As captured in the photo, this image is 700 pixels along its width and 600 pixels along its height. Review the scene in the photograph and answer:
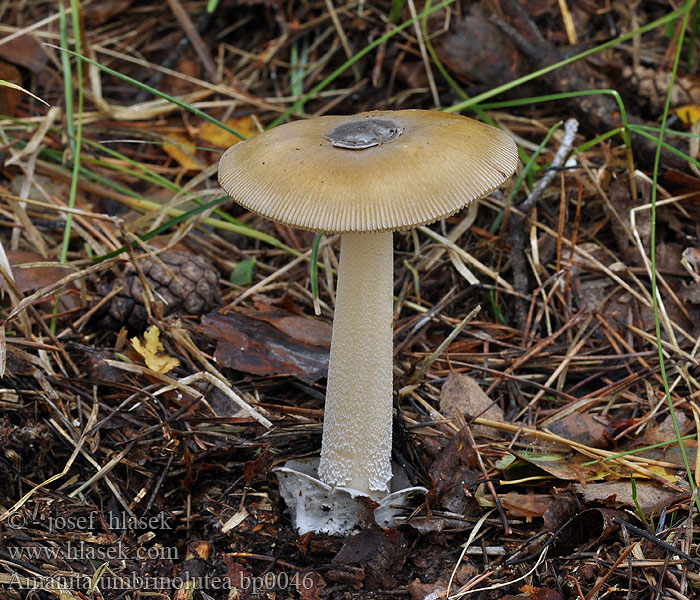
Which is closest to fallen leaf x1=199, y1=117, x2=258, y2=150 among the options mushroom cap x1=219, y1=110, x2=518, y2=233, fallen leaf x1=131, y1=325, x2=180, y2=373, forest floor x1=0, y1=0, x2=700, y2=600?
forest floor x1=0, y1=0, x2=700, y2=600

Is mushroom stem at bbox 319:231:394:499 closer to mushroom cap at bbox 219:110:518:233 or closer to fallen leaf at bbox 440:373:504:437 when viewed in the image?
mushroom cap at bbox 219:110:518:233

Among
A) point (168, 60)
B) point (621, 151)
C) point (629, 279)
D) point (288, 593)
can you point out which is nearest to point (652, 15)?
point (621, 151)

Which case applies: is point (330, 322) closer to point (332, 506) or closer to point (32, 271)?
point (332, 506)

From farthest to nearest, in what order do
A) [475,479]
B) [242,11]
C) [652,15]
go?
[242,11] < [652,15] < [475,479]

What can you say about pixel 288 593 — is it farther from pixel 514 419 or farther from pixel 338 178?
pixel 338 178

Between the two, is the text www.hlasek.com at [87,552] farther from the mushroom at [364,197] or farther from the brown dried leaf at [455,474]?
the brown dried leaf at [455,474]

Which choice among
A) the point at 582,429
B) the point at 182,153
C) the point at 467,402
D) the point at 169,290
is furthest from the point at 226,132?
the point at 582,429
